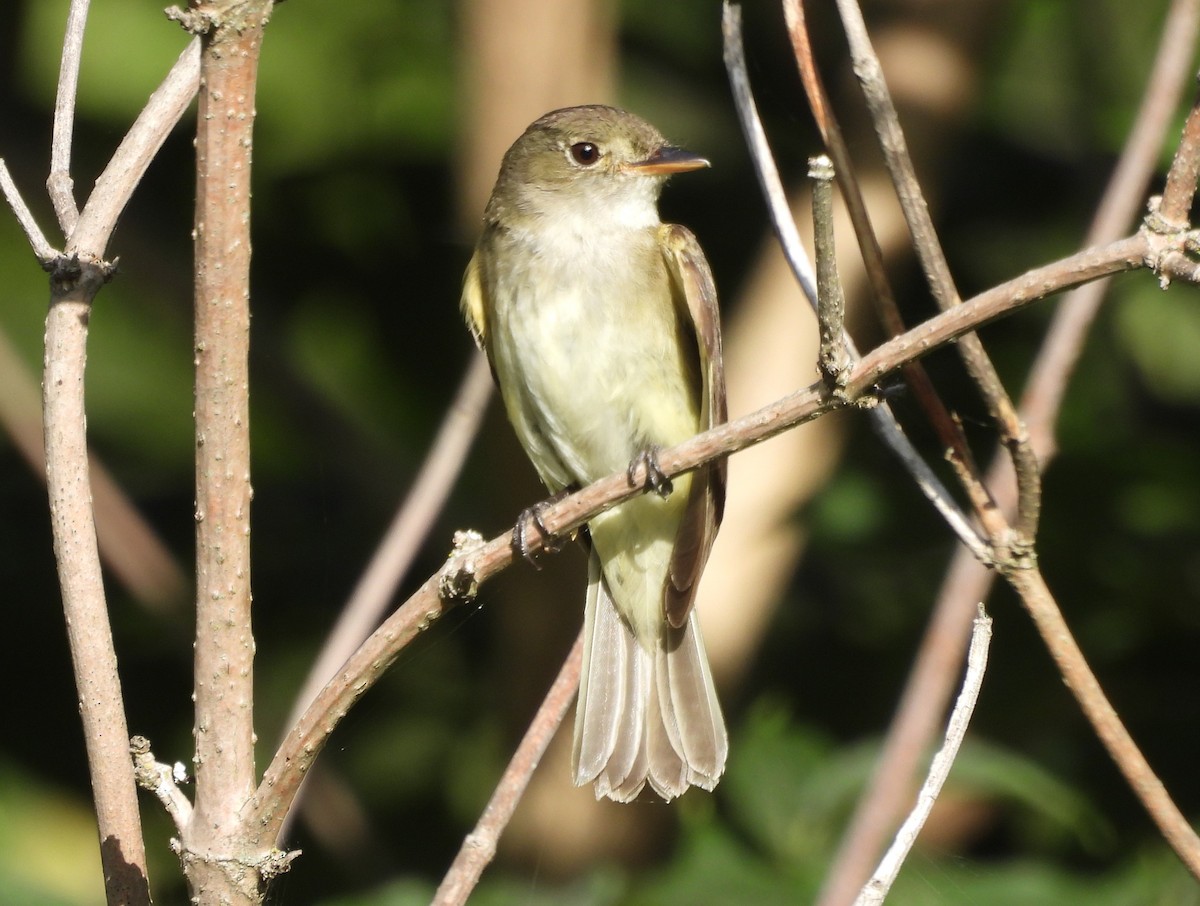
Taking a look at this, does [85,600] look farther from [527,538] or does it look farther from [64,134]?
[527,538]

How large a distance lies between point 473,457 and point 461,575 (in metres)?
2.67

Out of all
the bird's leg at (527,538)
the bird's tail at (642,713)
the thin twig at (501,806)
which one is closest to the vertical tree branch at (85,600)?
the thin twig at (501,806)

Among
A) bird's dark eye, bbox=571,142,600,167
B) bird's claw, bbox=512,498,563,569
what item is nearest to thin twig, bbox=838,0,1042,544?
bird's claw, bbox=512,498,563,569

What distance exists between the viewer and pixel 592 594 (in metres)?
3.16

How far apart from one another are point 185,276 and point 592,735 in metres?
1.98

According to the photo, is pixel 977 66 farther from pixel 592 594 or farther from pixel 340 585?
pixel 340 585

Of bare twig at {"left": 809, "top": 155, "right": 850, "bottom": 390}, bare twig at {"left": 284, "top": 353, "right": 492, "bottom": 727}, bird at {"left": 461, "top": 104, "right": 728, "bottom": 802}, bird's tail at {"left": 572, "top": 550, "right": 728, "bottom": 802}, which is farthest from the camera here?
bird at {"left": 461, "top": 104, "right": 728, "bottom": 802}

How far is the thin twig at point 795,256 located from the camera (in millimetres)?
1834

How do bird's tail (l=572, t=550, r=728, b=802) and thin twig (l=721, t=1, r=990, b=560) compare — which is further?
bird's tail (l=572, t=550, r=728, b=802)

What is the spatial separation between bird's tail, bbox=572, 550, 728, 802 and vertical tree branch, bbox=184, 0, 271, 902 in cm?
115

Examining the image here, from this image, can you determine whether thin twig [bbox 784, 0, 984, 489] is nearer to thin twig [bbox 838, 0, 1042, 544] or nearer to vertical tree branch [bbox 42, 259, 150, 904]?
thin twig [bbox 838, 0, 1042, 544]

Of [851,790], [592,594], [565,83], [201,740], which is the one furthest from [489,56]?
[201,740]

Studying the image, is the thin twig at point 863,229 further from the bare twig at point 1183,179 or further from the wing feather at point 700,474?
the wing feather at point 700,474

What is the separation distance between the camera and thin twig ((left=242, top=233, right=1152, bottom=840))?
1.36m
